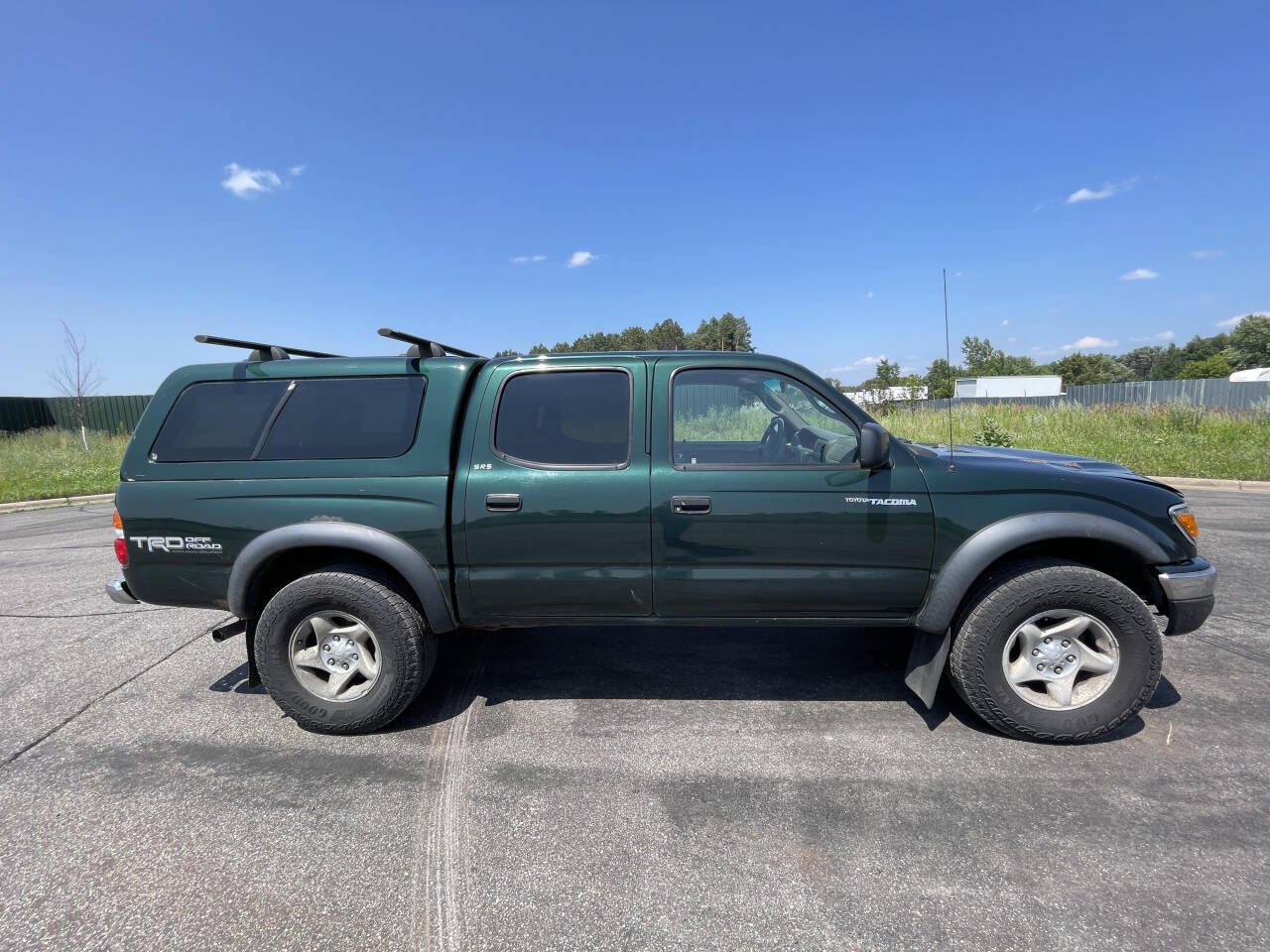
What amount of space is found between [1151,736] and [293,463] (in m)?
4.45

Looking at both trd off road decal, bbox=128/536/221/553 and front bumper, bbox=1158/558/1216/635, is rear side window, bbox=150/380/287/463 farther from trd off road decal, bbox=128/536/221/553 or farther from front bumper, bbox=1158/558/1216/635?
front bumper, bbox=1158/558/1216/635

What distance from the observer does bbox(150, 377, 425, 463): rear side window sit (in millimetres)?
3203

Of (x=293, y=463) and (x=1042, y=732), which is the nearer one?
(x=1042, y=732)

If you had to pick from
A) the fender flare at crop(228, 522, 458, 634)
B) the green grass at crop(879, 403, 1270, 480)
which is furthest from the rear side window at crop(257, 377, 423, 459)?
the green grass at crop(879, 403, 1270, 480)

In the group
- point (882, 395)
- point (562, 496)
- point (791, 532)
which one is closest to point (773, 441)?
point (791, 532)

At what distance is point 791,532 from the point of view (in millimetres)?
2953

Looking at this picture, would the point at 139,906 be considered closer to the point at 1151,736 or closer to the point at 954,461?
the point at 954,461

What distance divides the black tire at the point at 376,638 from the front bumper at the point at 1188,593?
3.60m

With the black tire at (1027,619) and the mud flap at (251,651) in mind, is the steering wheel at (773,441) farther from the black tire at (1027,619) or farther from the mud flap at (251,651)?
the mud flap at (251,651)

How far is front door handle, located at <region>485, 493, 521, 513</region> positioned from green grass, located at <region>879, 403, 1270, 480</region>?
27.6 ft

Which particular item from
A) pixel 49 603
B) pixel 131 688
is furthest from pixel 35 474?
pixel 131 688

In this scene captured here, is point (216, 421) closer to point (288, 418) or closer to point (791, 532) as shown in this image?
point (288, 418)

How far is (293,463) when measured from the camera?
10.3ft

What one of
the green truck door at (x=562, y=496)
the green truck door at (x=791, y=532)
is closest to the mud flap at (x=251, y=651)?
the green truck door at (x=562, y=496)
